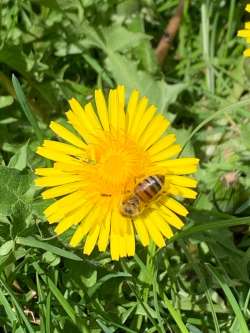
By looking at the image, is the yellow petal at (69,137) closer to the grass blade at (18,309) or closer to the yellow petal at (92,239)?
the yellow petal at (92,239)

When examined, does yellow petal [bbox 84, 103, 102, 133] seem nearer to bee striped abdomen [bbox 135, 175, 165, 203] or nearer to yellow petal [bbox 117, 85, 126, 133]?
yellow petal [bbox 117, 85, 126, 133]

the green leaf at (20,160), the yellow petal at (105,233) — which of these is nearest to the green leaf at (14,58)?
the green leaf at (20,160)

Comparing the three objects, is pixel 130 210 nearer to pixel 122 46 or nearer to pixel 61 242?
pixel 61 242

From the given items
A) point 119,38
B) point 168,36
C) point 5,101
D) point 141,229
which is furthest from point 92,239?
point 168,36

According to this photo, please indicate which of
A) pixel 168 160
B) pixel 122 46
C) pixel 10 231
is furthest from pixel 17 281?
pixel 122 46

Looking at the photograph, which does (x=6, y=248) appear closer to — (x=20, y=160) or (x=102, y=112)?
(x=20, y=160)

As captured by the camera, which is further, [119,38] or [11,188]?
[119,38]

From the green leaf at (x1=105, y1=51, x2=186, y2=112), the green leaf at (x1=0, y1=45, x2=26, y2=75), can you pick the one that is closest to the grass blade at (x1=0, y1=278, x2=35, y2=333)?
the green leaf at (x1=0, y1=45, x2=26, y2=75)
